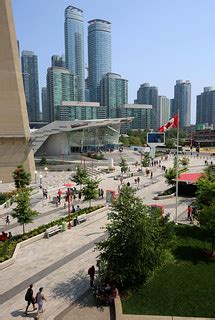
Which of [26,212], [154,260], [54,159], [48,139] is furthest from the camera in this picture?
[48,139]

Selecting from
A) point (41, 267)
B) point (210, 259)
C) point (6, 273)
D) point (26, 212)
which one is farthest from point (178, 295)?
point (26, 212)

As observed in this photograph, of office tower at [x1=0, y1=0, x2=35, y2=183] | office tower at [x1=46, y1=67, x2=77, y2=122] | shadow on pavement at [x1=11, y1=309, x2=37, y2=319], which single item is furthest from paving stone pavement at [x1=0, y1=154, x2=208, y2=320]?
office tower at [x1=46, y1=67, x2=77, y2=122]

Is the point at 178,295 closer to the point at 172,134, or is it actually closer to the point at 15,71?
the point at 15,71

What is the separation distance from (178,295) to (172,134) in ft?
503

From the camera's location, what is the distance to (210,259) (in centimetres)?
1608

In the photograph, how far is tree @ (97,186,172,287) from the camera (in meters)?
12.8

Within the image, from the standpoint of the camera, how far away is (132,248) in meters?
12.9

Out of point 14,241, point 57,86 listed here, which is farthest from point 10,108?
point 57,86

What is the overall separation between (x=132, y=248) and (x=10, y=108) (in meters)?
32.8

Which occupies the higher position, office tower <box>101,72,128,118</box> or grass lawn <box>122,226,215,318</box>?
office tower <box>101,72,128,118</box>

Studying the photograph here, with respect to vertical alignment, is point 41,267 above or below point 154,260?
below

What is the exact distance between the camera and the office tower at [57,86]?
17444cm

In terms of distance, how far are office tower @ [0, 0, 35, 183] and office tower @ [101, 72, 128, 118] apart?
485 ft

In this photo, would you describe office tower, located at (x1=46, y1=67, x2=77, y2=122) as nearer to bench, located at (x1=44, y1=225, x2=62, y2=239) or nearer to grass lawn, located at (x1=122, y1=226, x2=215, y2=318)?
bench, located at (x1=44, y1=225, x2=62, y2=239)
